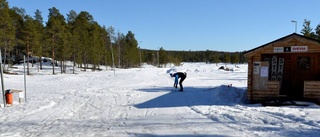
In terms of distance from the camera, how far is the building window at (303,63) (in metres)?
13.4

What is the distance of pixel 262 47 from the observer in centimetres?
1262

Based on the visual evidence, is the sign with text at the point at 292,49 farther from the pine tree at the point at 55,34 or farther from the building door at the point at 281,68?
the pine tree at the point at 55,34

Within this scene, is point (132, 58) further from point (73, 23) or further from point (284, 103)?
point (284, 103)

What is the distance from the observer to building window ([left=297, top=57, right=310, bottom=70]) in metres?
13.4

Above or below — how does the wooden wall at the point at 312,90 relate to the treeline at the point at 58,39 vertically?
below

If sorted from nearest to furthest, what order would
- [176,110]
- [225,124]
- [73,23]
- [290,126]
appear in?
[290,126], [225,124], [176,110], [73,23]

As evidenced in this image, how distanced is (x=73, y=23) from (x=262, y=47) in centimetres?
5941

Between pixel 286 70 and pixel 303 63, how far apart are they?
37.2 inches

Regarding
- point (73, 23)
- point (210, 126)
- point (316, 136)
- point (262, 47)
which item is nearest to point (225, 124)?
point (210, 126)

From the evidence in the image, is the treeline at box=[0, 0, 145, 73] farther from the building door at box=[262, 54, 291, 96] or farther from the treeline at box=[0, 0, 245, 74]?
the building door at box=[262, 54, 291, 96]

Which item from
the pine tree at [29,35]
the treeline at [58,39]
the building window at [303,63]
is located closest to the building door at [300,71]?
the building window at [303,63]

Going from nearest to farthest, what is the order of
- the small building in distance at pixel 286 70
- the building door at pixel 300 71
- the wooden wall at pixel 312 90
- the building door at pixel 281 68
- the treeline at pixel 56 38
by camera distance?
the wooden wall at pixel 312 90, the small building in distance at pixel 286 70, the building door at pixel 300 71, the building door at pixel 281 68, the treeline at pixel 56 38

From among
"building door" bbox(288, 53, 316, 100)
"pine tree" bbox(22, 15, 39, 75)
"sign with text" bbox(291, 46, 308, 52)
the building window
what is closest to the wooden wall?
"building door" bbox(288, 53, 316, 100)

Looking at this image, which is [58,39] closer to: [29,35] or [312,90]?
[29,35]
